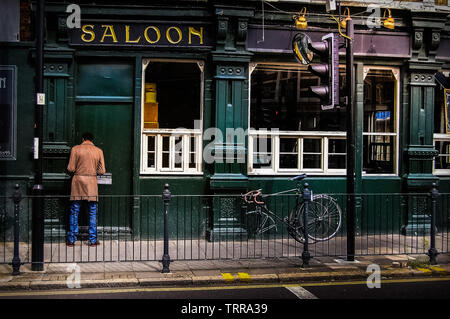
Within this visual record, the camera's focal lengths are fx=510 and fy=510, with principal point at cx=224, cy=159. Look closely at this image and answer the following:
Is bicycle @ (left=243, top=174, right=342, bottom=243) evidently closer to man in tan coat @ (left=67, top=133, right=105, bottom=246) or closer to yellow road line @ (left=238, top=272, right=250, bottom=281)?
yellow road line @ (left=238, top=272, right=250, bottom=281)

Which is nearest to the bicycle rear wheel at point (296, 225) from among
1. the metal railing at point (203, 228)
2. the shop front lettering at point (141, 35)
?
the metal railing at point (203, 228)

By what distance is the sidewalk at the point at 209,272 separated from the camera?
23.3 ft

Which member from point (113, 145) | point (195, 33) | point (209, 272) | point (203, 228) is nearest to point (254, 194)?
point (203, 228)

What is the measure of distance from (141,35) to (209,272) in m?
5.09

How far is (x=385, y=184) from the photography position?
1112 centimetres

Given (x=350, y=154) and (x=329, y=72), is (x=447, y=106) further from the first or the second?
(x=329, y=72)

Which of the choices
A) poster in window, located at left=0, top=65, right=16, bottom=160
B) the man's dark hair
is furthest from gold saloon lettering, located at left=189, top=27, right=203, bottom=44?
poster in window, located at left=0, top=65, right=16, bottom=160

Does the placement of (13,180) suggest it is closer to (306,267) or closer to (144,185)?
(144,185)

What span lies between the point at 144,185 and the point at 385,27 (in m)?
6.07

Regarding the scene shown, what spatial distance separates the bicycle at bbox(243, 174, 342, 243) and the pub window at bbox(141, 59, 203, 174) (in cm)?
157

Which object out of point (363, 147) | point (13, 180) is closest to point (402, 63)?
point (363, 147)

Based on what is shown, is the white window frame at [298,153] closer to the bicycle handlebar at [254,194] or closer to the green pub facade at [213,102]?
the green pub facade at [213,102]

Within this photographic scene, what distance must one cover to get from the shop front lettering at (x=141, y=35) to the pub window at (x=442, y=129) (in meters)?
5.64

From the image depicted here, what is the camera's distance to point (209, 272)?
764cm
